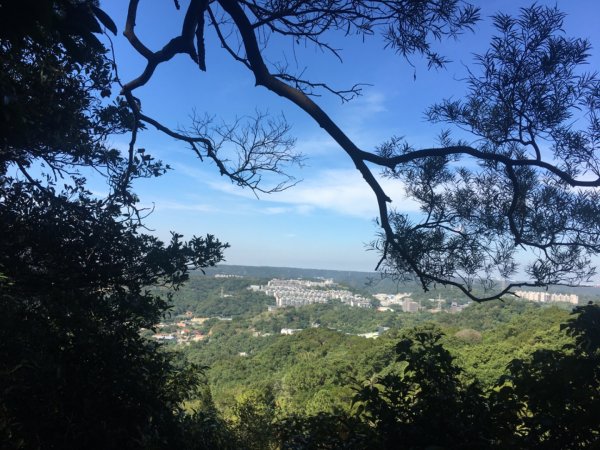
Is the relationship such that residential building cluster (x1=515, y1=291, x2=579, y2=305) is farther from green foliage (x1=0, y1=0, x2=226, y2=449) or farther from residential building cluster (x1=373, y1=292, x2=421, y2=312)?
green foliage (x1=0, y1=0, x2=226, y2=449)

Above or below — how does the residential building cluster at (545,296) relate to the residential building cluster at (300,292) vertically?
Result: above

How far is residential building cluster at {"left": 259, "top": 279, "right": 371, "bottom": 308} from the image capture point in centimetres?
2872

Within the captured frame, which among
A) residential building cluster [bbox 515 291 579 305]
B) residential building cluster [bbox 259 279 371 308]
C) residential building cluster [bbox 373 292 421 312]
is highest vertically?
residential building cluster [bbox 515 291 579 305]

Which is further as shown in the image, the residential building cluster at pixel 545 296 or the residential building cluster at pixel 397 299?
the residential building cluster at pixel 397 299

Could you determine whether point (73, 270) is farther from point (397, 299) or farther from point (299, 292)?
point (299, 292)

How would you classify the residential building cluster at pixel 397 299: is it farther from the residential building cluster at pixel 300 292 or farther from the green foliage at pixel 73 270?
the residential building cluster at pixel 300 292

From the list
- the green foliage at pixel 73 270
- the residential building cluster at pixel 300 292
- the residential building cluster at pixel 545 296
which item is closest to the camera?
the green foliage at pixel 73 270

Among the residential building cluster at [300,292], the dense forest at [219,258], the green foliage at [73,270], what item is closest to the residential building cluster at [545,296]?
the dense forest at [219,258]

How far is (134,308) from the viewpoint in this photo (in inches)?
83.0

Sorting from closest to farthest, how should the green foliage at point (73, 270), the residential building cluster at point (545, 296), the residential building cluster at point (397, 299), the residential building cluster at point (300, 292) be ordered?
the green foliage at point (73, 270)
the residential building cluster at point (545, 296)
the residential building cluster at point (397, 299)
the residential building cluster at point (300, 292)

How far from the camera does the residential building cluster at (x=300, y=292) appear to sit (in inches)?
1131

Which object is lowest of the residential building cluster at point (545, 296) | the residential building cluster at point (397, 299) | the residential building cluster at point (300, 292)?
the residential building cluster at point (300, 292)

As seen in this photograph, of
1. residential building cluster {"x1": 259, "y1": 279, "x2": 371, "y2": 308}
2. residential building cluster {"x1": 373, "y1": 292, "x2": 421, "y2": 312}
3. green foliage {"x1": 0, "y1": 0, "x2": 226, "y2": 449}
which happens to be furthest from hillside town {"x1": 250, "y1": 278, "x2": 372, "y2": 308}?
green foliage {"x1": 0, "y1": 0, "x2": 226, "y2": 449}

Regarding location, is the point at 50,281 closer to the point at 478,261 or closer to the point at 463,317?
the point at 478,261
